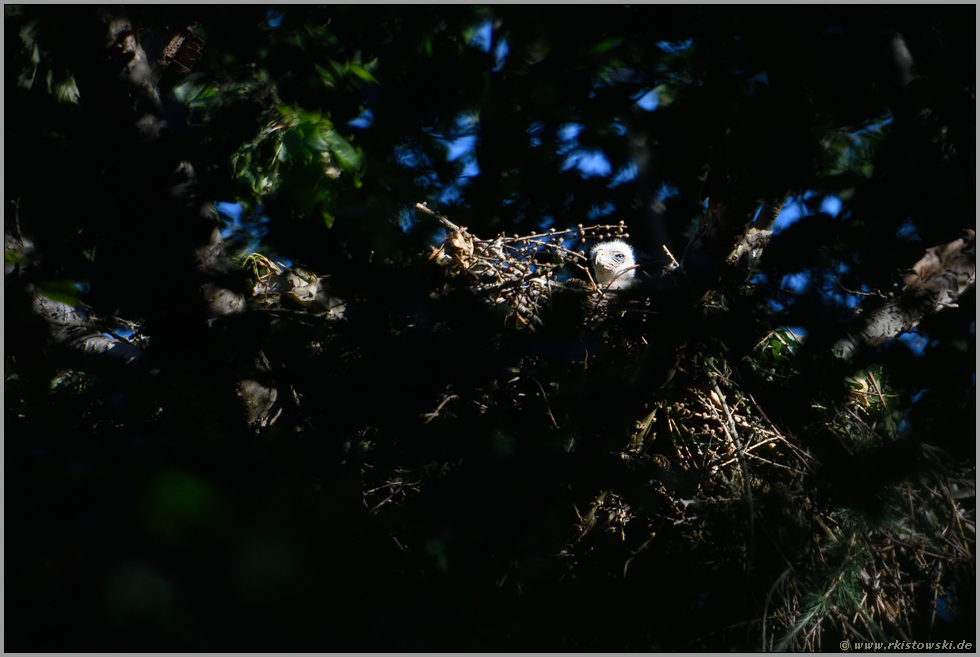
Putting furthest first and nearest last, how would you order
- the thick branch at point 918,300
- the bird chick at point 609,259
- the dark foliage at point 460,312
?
the bird chick at point 609,259 → the thick branch at point 918,300 → the dark foliage at point 460,312

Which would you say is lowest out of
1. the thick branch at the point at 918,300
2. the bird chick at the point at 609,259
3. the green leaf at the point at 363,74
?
the bird chick at the point at 609,259

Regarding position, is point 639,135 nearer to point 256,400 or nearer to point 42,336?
point 256,400

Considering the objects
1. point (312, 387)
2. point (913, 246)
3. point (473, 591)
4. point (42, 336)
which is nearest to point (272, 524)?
point (473, 591)

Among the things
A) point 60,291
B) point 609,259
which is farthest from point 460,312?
point 609,259

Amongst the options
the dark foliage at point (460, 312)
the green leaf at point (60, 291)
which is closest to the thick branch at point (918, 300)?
the dark foliage at point (460, 312)

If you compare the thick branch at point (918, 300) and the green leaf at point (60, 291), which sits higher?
the green leaf at point (60, 291)

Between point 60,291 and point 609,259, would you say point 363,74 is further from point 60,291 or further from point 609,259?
point 609,259

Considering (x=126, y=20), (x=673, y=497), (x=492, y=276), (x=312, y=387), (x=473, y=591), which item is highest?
(x=126, y=20)

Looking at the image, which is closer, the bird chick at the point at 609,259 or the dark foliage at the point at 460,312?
the dark foliage at the point at 460,312

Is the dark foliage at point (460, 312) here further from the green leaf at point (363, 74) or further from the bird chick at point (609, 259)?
the bird chick at point (609, 259)

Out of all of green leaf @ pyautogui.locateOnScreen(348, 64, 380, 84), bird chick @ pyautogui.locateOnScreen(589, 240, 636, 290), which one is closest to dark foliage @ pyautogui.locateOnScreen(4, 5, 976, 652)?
green leaf @ pyautogui.locateOnScreen(348, 64, 380, 84)

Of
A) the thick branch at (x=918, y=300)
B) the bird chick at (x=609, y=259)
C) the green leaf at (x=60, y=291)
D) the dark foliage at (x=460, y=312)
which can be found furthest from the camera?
the bird chick at (x=609, y=259)
